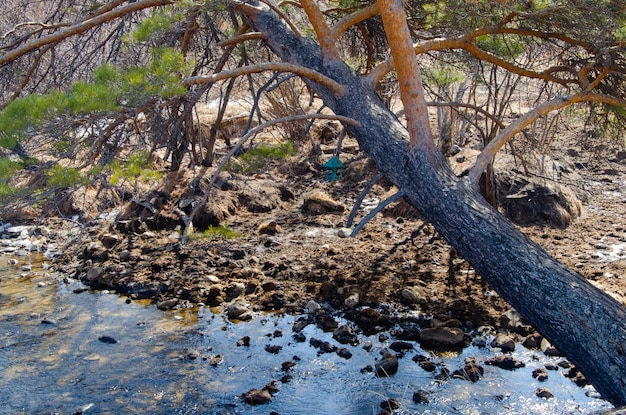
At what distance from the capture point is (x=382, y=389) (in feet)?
17.2

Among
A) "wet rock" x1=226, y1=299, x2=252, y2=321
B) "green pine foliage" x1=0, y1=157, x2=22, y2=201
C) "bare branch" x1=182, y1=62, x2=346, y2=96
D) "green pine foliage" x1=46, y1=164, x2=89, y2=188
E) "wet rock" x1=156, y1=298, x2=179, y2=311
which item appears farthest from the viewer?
"wet rock" x1=156, y1=298, x2=179, y2=311

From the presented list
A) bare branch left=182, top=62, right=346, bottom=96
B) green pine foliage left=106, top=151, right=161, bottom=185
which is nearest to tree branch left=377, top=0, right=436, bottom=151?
bare branch left=182, top=62, right=346, bottom=96

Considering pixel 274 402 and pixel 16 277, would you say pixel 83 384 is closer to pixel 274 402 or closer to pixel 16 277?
pixel 274 402

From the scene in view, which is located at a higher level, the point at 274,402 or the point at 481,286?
the point at 481,286

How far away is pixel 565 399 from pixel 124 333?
4.23 m

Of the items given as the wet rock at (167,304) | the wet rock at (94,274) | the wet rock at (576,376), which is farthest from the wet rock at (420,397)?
the wet rock at (94,274)

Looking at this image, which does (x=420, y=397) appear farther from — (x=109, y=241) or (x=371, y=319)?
(x=109, y=241)

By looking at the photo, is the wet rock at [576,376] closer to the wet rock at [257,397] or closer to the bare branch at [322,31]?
the wet rock at [257,397]

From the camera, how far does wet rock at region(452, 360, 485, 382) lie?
5.34 metres

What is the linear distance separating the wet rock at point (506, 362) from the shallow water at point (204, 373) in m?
0.05

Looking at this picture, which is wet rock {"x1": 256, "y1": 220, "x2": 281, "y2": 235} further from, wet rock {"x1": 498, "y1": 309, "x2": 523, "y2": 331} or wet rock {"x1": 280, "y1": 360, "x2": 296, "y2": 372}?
wet rock {"x1": 498, "y1": 309, "x2": 523, "y2": 331}

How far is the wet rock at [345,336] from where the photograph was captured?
239 inches

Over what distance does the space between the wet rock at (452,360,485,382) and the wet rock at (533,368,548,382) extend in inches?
16.9

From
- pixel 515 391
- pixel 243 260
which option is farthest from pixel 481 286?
pixel 243 260
